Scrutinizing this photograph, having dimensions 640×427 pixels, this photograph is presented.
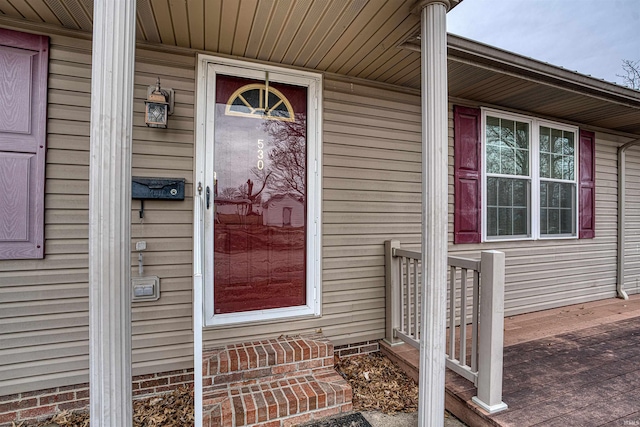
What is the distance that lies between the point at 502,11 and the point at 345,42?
77.9 ft

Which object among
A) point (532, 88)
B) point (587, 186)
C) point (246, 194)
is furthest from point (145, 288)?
point (587, 186)

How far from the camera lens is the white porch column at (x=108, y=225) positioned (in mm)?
1234

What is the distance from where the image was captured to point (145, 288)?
7.41 ft

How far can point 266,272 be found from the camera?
262cm

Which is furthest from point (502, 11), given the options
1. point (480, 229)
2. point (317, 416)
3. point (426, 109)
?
point (317, 416)

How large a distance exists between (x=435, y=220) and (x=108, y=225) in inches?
67.0

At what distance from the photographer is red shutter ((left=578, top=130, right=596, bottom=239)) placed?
4.13 meters

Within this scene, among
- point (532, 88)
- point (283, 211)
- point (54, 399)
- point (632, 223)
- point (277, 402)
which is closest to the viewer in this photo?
point (277, 402)

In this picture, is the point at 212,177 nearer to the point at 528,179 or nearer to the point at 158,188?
the point at 158,188

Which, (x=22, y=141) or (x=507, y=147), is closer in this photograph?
(x=22, y=141)

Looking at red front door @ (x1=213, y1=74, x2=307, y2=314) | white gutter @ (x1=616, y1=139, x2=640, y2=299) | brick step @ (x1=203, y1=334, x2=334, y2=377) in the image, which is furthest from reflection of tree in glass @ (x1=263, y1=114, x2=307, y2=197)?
white gutter @ (x1=616, y1=139, x2=640, y2=299)

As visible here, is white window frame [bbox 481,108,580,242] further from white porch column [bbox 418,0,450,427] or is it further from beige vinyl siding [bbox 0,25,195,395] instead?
beige vinyl siding [bbox 0,25,195,395]

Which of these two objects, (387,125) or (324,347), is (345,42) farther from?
(324,347)

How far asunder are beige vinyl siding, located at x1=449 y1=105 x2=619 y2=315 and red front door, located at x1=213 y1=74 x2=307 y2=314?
183 centimetres
